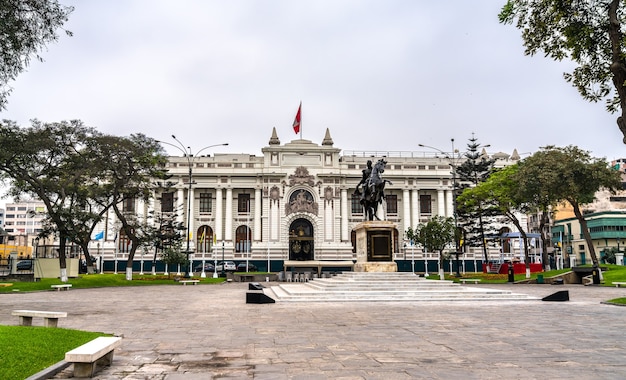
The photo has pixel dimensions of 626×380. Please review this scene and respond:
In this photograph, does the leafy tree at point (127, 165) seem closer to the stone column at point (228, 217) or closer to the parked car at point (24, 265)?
the parked car at point (24, 265)

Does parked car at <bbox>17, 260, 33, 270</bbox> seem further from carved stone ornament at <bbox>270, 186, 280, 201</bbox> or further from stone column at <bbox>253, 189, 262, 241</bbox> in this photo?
carved stone ornament at <bbox>270, 186, 280, 201</bbox>

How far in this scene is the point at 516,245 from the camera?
59.6m

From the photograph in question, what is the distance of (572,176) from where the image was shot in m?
33.9

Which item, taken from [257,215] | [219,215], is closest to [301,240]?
[257,215]

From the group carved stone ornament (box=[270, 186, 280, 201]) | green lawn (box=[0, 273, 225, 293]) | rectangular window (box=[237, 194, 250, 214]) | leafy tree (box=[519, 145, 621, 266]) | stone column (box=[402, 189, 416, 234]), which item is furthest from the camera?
stone column (box=[402, 189, 416, 234])

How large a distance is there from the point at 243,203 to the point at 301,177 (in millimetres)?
7531

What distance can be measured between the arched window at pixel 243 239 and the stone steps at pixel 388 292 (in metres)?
36.3

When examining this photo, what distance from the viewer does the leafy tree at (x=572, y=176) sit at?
111 ft

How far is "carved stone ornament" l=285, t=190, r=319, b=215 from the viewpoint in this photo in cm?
5741

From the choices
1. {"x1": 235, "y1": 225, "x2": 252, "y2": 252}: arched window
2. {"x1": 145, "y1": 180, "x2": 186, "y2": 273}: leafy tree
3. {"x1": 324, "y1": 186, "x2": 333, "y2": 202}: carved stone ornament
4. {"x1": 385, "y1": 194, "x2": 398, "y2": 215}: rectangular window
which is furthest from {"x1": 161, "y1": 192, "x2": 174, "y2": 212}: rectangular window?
{"x1": 385, "y1": 194, "x2": 398, "y2": 215}: rectangular window

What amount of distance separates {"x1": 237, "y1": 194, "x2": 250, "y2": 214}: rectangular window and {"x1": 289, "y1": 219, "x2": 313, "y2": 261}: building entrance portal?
5626mm

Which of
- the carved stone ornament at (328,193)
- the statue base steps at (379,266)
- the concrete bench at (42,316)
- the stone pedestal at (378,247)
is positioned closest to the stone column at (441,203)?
the carved stone ornament at (328,193)

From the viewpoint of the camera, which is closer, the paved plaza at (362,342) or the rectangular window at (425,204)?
the paved plaza at (362,342)

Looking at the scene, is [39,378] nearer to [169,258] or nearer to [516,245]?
[169,258]
